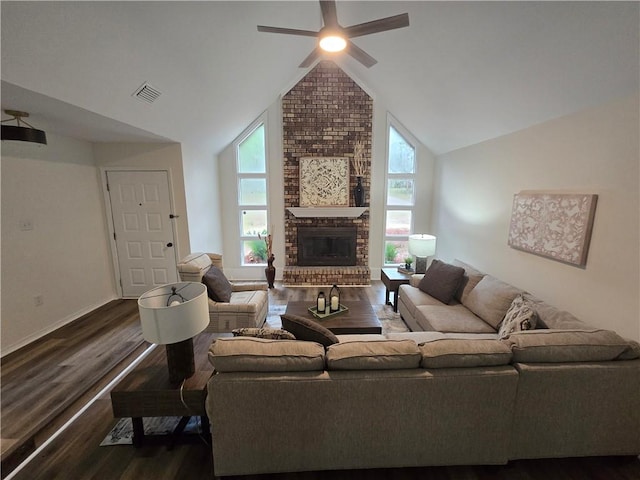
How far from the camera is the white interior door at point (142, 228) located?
12.8 ft

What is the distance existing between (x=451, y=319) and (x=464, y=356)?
126 centimetres

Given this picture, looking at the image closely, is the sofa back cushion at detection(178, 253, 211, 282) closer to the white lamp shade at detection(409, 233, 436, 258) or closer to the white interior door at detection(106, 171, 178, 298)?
the white interior door at detection(106, 171, 178, 298)

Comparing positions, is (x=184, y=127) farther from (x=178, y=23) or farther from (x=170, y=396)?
(x=170, y=396)

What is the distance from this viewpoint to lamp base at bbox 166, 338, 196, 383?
1.69 metres

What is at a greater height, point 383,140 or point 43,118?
point 383,140

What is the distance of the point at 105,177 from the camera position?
12.7 feet

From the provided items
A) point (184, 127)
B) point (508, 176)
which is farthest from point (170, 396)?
point (508, 176)

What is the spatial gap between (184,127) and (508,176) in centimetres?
406

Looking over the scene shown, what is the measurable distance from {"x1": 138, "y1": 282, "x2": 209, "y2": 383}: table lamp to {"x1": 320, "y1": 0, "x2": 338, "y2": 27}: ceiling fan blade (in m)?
2.09

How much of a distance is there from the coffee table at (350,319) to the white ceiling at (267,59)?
8.40ft


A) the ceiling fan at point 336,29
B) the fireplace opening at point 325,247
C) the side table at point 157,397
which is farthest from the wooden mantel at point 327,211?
the side table at point 157,397

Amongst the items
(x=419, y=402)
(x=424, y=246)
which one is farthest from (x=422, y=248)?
(x=419, y=402)

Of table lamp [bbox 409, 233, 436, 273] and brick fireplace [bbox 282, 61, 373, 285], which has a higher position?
brick fireplace [bbox 282, 61, 373, 285]

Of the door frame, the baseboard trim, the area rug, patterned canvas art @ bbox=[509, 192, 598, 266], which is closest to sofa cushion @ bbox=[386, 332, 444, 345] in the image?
patterned canvas art @ bbox=[509, 192, 598, 266]
